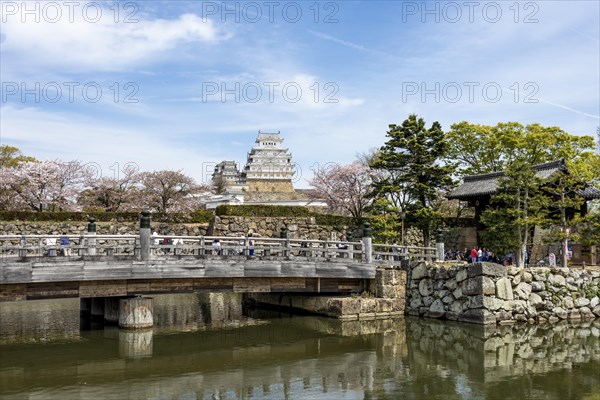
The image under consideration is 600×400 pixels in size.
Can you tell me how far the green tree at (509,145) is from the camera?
111ft

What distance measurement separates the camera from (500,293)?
19.7m

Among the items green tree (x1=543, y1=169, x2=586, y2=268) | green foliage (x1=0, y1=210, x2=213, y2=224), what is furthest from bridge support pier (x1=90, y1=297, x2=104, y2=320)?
green tree (x1=543, y1=169, x2=586, y2=268)

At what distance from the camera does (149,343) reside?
16109 mm

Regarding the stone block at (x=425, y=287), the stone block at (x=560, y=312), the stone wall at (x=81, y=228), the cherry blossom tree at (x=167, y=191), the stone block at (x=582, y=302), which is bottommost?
the stone block at (x=560, y=312)

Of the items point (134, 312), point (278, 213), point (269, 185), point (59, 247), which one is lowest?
point (134, 312)

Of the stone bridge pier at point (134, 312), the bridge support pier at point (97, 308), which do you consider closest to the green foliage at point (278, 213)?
the bridge support pier at point (97, 308)

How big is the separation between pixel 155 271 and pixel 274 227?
20912 mm

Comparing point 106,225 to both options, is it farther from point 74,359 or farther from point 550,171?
point 550,171

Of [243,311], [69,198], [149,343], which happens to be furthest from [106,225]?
[149,343]

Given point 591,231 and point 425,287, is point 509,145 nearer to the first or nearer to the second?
point 591,231

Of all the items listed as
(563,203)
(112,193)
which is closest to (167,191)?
(112,193)

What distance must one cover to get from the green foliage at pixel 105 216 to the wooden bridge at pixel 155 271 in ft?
62.2

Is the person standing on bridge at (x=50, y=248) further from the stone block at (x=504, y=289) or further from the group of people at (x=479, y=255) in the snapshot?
the group of people at (x=479, y=255)

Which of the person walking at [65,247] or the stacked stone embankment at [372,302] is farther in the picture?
the stacked stone embankment at [372,302]
